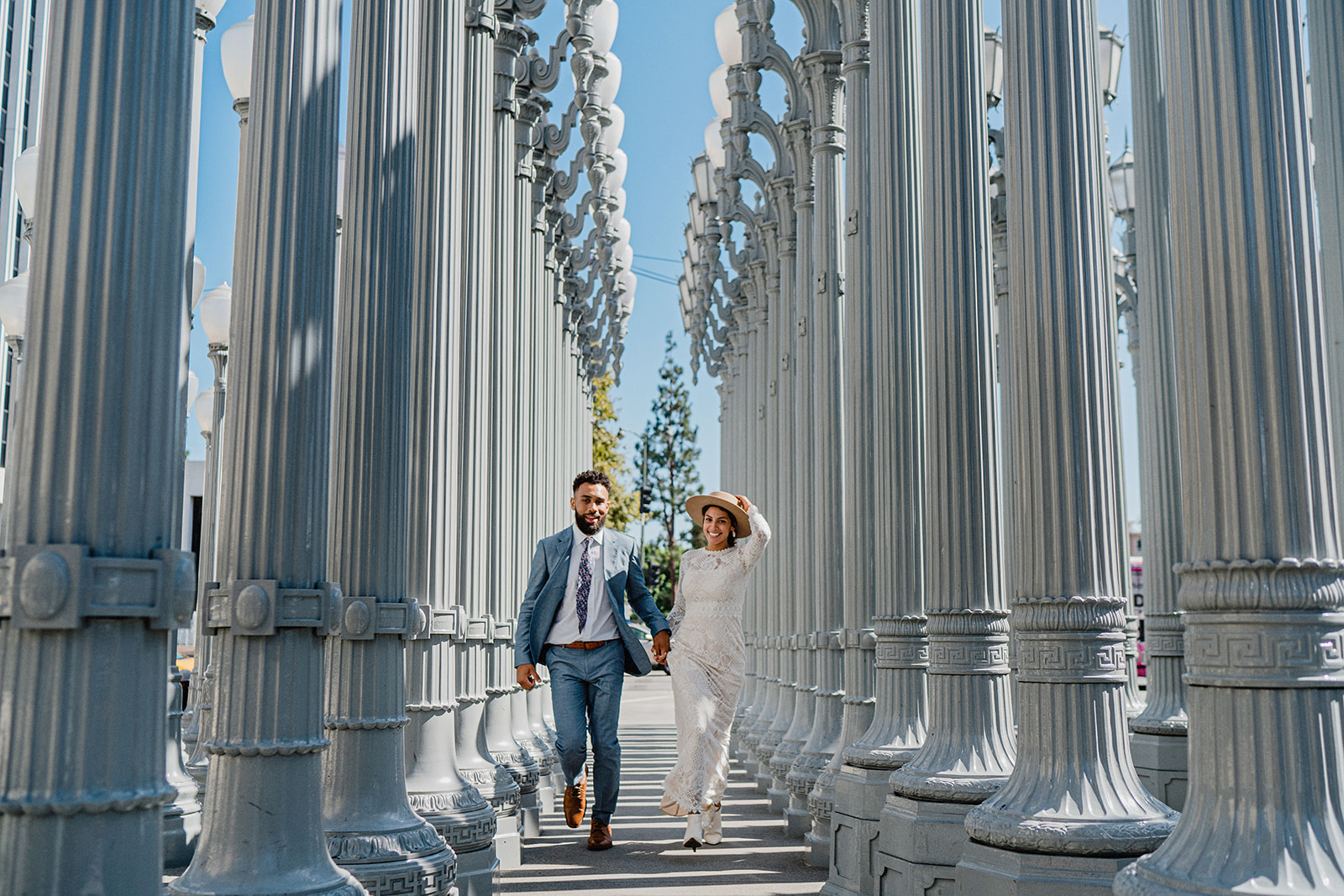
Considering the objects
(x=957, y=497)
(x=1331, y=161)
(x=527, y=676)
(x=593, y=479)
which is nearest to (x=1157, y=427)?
(x=1331, y=161)

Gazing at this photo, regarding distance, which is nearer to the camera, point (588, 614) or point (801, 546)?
point (588, 614)

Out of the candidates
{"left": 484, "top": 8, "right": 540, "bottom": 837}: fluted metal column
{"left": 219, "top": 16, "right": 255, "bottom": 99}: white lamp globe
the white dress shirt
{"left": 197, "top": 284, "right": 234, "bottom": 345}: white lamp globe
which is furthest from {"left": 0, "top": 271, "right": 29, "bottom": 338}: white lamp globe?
the white dress shirt

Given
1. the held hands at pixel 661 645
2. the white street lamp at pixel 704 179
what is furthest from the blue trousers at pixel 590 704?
the white street lamp at pixel 704 179

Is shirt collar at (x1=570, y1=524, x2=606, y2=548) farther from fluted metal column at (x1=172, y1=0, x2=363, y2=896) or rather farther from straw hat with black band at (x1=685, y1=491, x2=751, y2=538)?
fluted metal column at (x1=172, y1=0, x2=363, y2=896)

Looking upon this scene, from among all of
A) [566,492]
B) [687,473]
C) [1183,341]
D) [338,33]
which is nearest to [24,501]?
[338,33]

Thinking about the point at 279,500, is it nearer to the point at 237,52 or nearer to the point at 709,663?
the point at 709,663

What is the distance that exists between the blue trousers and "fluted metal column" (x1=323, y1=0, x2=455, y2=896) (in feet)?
9.73

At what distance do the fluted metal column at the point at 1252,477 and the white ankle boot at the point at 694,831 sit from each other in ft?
18.8

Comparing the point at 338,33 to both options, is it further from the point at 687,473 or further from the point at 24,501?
the point at 687,473

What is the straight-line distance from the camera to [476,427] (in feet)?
30.3

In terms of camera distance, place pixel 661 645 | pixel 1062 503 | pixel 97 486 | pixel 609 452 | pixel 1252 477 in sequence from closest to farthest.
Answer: pixel 97 486, pixel 1252 477, pixel 1062 503, pixel 661 645, pixel 609 452

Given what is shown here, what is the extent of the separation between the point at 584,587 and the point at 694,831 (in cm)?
204

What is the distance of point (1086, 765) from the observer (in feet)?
17.7

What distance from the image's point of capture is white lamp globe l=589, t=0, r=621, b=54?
1509cm
